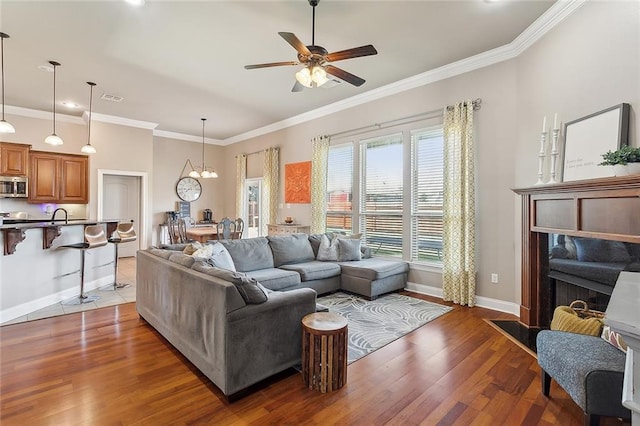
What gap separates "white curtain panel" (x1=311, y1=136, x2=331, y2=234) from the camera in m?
6.04

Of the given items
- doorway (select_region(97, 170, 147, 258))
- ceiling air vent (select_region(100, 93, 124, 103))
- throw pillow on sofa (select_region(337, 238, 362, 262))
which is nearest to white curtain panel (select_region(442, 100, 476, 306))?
throw pillow on sofa (select_region(337, 238, 362, 262))

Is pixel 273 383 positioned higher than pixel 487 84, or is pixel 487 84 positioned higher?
pixel 487 84

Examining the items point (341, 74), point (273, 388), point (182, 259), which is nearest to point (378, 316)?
point (273, 388)

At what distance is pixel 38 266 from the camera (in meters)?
3.88

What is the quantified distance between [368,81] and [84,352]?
16.2 ft

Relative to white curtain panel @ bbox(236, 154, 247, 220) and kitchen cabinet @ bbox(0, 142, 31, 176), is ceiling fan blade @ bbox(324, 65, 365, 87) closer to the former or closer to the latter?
white curtain panel @ bbox(236, 154, 247, 220)

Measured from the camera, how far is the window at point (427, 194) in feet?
15.1

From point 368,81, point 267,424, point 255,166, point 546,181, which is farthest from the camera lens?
point 255,166

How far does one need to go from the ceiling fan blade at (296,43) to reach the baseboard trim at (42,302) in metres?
4.37

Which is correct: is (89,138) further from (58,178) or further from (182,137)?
(182,137)

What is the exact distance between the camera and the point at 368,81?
190 inches

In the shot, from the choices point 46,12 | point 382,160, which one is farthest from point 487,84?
point 46,12

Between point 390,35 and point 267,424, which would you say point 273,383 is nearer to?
point 267,424

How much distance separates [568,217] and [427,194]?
210cm
